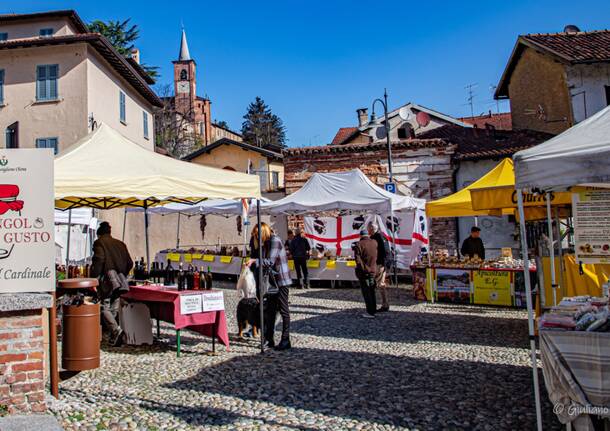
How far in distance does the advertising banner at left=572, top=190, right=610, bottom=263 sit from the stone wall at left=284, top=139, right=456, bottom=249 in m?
16.3

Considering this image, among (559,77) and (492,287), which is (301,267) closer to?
(492,287)

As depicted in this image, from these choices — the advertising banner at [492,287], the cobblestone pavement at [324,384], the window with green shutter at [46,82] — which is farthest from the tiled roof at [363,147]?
the cobblestone pavement at [324,384]

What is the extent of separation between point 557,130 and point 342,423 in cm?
1967

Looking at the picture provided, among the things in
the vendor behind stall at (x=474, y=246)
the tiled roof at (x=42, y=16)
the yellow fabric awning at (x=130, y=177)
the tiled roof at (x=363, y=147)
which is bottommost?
the vendor behind stall at (x=474, y=246)

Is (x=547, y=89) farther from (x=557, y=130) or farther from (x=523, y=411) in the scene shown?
(x=523, y=411)

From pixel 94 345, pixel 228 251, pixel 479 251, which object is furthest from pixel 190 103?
pixel 94 345

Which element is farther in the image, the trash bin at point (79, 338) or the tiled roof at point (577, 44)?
the tiled roof at point (577, 44)

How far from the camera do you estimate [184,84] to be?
67.7 m

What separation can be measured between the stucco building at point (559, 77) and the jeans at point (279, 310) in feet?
51.5

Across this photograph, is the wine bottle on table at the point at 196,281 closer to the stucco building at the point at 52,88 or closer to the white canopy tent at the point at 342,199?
the white canopy tent at the point at 342,199

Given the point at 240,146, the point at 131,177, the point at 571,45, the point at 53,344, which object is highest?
the point at 571,45

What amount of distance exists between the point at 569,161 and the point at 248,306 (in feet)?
17.5

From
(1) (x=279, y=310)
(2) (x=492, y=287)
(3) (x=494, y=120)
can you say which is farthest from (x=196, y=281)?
(3) (x=494, y=120)

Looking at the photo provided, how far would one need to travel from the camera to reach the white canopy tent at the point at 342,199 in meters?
14.2
